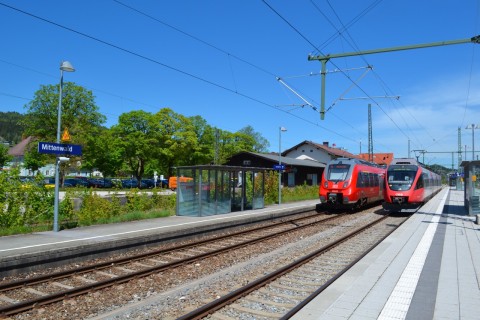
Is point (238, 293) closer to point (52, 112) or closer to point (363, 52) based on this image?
point (363, 52)

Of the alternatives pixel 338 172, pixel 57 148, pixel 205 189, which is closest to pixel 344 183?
pixel 338 172

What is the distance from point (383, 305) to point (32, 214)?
12.4 metres

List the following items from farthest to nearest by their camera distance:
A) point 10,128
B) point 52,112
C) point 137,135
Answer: point 10,128 < point 137,135 < point 52,112

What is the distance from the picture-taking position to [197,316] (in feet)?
19.0

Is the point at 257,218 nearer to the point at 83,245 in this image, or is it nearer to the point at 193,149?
the point at 83,245

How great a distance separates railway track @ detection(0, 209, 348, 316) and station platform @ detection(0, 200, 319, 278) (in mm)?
901

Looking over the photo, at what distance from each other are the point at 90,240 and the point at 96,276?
2.43 metres

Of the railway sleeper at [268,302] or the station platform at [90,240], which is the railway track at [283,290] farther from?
the station platform at [90,240]

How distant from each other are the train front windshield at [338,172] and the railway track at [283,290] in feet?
34.9

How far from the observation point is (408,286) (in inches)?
263

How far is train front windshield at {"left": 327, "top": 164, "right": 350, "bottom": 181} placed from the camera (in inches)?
861

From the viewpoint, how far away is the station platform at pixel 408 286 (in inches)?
214

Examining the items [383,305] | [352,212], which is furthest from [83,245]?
[352,212]

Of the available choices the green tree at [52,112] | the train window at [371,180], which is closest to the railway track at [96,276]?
the train window at [371,180]
